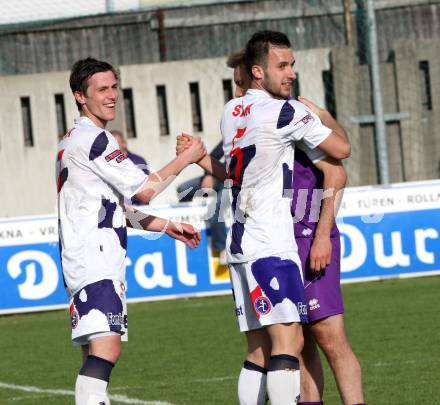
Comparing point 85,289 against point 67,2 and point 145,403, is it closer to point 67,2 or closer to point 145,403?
point 145,403

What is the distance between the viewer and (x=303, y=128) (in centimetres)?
597

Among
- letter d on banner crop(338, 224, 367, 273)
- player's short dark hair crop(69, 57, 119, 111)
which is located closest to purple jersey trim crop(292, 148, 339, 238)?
player's short dark hair crop(69, 57, 119, 111)

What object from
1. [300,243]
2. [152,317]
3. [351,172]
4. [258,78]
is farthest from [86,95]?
[351,172]

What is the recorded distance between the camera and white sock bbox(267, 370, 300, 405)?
5883mm

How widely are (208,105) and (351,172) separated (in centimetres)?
234

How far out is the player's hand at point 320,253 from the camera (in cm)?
615

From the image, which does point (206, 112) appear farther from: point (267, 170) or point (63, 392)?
point (267, 170)

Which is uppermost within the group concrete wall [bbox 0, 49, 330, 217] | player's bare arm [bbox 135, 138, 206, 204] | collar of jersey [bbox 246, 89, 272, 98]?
concrete wall [bbox 0, 49, 330, 217]

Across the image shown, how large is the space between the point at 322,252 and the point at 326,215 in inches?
7.2

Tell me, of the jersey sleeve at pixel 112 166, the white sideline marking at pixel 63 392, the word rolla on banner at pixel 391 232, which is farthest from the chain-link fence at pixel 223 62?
the jersey sleeve at pixel 112 166

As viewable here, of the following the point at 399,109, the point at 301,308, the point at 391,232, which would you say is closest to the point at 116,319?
the point at 301,308

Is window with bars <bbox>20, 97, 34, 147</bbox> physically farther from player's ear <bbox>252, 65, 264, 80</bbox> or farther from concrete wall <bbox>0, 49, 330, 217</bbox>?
player's ear <bbox>252, 65, 264, 80</bbox>

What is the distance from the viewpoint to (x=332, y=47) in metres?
16.5

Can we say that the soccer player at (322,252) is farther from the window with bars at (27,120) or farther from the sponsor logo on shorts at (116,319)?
the window with bars at (27,120)
